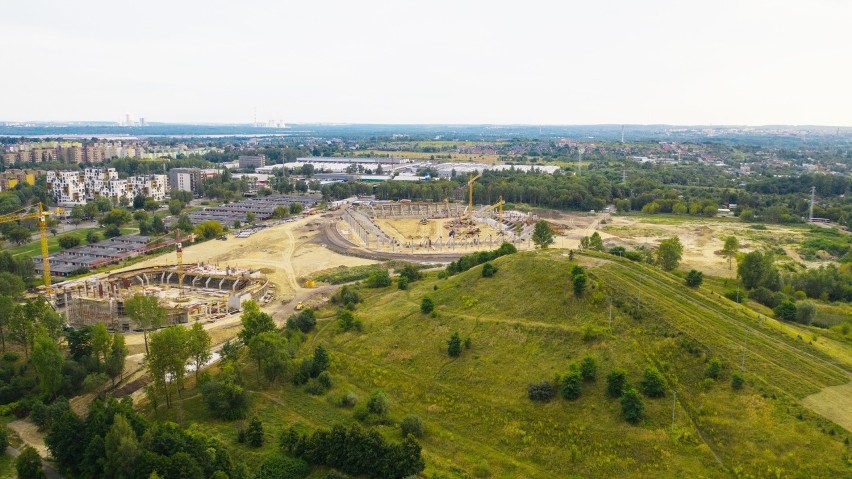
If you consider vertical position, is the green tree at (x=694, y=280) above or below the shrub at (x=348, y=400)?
above

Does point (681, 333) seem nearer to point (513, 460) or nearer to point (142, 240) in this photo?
point (513, 460)

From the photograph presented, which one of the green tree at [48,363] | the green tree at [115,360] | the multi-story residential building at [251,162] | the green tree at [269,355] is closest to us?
the green tree at [48,363]

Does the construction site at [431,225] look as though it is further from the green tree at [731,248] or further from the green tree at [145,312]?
the green tree at [145,312]

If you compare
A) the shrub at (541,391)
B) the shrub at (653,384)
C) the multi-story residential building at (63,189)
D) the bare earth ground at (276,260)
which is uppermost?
the multi-story residential building at (63,189)

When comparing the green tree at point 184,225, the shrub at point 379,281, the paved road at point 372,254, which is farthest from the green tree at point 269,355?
the green tree at point 184,225

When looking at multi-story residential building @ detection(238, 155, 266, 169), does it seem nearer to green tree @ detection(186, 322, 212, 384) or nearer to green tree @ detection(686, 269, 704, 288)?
green tree @ detection(186, 322, 212, 384)

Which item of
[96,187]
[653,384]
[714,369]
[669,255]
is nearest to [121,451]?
[653,384]

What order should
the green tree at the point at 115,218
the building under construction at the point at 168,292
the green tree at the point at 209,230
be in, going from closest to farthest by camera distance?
the building under construction at the point at 168,292
the green tree at the point at 209,230
the green tree at the point at 115,218
